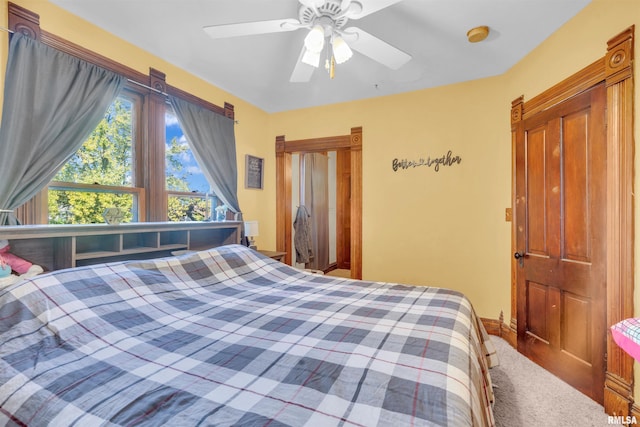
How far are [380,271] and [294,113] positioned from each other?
7.49ft

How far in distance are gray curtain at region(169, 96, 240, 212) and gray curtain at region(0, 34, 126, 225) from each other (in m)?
0.74

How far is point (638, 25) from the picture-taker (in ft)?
5.09

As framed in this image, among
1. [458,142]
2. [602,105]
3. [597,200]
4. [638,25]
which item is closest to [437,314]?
[597,200]

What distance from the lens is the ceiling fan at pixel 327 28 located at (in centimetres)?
150

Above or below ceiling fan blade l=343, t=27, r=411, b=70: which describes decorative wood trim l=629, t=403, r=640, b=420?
below

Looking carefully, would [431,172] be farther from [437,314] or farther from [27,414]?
[27,414]

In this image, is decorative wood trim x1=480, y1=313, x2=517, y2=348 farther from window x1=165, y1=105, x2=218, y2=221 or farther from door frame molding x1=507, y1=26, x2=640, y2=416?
window x1=165, y1=105, x2=218, y2=221

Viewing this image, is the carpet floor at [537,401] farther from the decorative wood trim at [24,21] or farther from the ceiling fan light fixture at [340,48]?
the decorative wood trim at [24,21]

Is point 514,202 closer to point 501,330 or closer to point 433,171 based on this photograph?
point 433,171

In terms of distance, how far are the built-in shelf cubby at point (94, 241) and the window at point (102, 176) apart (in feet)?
0.66

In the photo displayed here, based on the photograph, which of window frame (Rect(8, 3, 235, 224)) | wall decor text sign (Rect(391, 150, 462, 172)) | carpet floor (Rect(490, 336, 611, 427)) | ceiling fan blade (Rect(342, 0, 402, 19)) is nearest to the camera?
ceiling fan blade (Rect(342, 0, 402, 19))

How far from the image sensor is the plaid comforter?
737mm

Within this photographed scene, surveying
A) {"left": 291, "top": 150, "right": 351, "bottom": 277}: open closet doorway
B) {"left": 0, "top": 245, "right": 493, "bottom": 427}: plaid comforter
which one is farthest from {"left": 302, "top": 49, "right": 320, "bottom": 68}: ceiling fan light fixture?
{"left": 291, "top": 150, "right": 351, "bottom": 277}: open closet doorway

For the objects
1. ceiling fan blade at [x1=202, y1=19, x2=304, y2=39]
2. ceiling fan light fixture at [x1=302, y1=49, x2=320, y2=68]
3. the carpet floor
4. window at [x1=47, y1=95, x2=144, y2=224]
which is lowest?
the carpet floor
